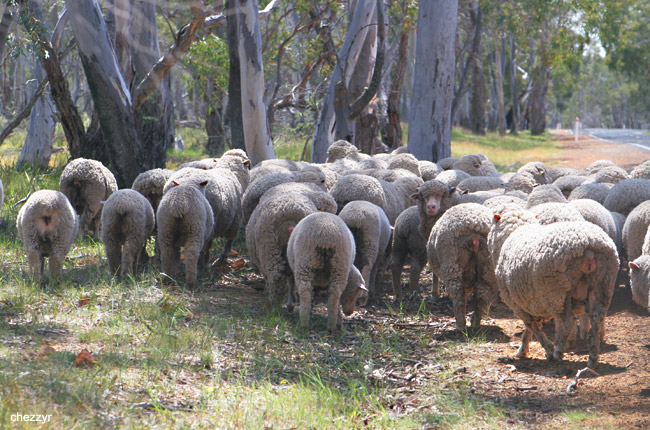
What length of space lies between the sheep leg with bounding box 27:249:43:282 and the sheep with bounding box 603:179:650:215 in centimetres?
655

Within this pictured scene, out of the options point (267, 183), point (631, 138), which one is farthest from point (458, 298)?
point (631, 138)

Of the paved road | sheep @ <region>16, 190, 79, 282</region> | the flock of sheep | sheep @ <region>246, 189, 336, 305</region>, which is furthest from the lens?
the paved road

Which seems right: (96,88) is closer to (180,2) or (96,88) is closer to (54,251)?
(54,251)

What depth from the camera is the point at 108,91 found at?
11102 mm

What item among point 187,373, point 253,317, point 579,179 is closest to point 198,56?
point 579,179

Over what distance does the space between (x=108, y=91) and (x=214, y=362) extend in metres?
6.77

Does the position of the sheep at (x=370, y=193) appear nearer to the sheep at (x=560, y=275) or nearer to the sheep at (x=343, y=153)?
the sheep at (x=560, y=275)

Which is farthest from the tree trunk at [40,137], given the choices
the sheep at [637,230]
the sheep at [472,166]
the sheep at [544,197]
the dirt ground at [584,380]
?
the sheep at [637,230]

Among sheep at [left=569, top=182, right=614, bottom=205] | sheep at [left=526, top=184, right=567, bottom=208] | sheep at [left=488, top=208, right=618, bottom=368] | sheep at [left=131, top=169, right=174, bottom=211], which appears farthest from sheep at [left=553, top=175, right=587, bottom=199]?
sheep at [left=131, top=169, right=174, bottom=211]

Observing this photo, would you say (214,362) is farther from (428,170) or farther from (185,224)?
(428,170)

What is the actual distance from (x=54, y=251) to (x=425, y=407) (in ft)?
14.7

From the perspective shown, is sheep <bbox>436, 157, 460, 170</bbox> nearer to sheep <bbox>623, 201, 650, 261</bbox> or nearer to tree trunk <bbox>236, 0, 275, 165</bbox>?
tree trunk <bbox>236, 0, 275, 165</bbox>

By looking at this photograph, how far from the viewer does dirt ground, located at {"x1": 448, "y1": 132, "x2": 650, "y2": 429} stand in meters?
4.63

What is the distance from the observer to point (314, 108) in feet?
63.5
